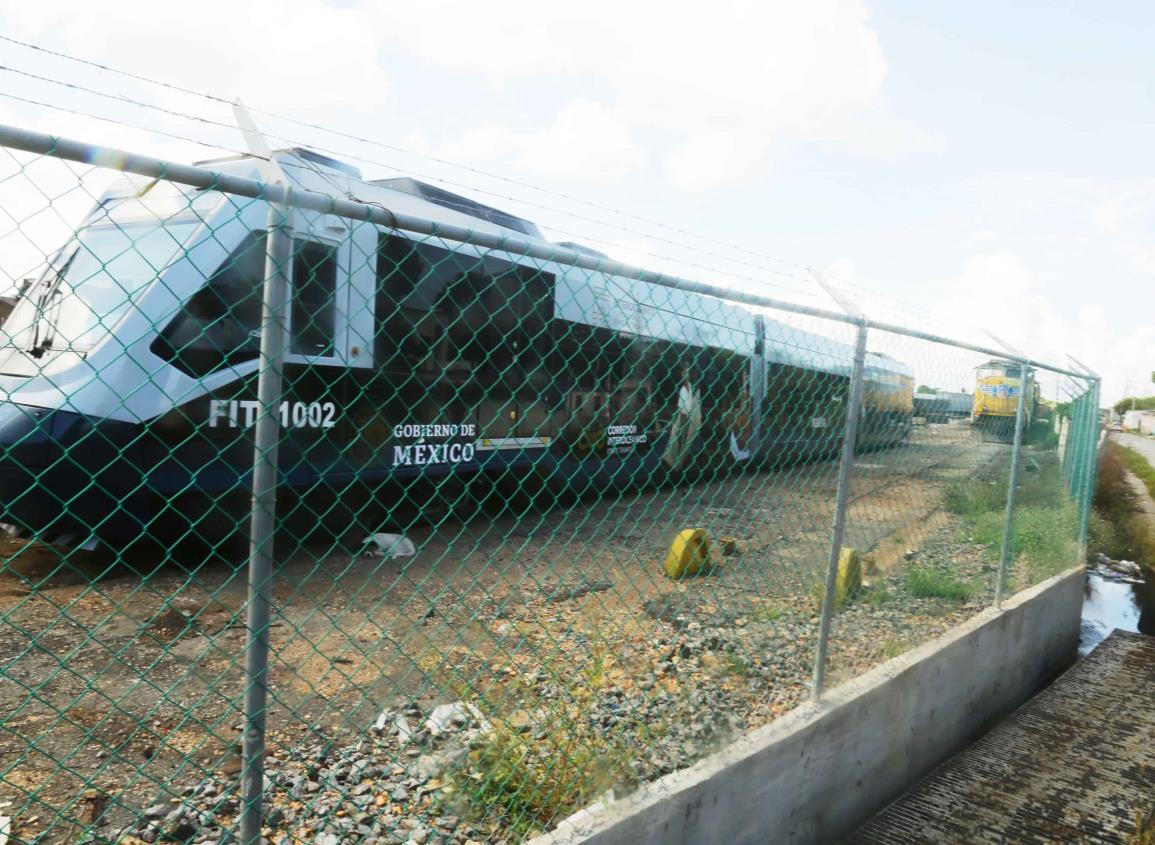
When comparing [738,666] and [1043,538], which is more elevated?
[1043,538]

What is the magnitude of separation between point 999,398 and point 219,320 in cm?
597

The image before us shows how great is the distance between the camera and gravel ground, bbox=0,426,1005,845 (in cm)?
262

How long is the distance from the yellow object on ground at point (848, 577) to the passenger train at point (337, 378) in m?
0.79

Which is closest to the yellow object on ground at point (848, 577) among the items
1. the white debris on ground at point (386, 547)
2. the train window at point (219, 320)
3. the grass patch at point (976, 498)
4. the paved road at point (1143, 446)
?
the grass patch at point (976, 498)

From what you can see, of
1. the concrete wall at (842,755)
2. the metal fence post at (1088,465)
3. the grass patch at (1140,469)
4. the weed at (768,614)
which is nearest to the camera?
the concrete wall at (842,755)

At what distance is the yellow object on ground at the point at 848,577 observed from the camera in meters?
5.29

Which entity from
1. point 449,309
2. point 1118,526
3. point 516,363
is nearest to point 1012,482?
point 516,363

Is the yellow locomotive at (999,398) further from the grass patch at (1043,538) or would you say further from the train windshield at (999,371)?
the grass patch at (1043,538)

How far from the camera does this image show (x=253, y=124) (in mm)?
2041

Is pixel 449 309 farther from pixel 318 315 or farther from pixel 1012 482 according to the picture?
pixel 1012 482

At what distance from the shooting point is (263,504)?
5.42ft

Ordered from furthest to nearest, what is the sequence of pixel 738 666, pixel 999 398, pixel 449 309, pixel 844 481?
pixel 449 309
pixel 999 398
pixel 738 666
pixel 844 481

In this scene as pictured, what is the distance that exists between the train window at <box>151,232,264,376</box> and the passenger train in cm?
2

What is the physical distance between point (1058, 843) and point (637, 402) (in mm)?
6930
